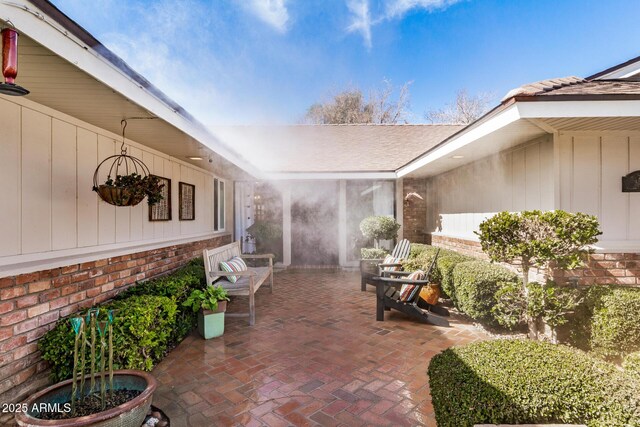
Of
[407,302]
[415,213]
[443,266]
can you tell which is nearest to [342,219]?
[415,213]

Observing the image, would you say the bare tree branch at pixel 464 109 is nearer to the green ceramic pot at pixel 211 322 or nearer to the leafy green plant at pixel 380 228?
the leafy green plant at pixel 380 228

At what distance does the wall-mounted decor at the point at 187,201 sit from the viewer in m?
5.84

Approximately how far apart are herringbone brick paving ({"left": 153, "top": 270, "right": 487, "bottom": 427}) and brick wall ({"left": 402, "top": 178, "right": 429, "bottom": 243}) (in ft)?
14.7

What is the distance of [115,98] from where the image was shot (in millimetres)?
2701

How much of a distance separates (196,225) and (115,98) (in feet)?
13.8

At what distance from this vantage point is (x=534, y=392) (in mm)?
1819

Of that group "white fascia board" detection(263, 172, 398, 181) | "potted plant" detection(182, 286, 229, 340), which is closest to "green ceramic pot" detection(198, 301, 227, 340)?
"potted plant" detection(182, 286, 229, 340)

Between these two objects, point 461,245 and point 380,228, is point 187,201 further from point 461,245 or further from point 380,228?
point 461,245

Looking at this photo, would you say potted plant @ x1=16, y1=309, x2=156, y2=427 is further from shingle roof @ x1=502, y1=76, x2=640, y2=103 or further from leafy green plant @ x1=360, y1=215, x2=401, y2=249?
leafy green plant @ x1=360, y1=215, x2=401, y2=249

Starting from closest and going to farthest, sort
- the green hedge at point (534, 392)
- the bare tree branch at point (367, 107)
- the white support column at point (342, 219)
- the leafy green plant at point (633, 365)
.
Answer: the green hedge at point (534, 392) < the leafy green plant at point (633, 365) < the white support column at point (342, 219) < the bare tree branch at point (367, 107)

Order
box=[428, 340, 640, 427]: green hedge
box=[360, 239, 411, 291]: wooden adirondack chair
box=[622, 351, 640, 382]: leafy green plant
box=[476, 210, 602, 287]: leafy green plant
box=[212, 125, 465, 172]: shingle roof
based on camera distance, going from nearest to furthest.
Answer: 1. box=[428, 340, 640, 427]: green hedge
2. box=[622, 351, 640, 382]: leafy green plant
3. box=[476, 210, 602, 287]: leafy green plant
4. box=[360, 239, 411, 291]: wooden adirondack chair
5. box=[212, 125, 465, 172]: shingle roof

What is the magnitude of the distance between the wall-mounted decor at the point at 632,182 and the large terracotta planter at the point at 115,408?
5.08m

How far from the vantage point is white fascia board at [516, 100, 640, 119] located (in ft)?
10.3

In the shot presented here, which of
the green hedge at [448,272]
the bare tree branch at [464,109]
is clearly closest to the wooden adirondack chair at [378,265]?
the green hedge at [448,272]
